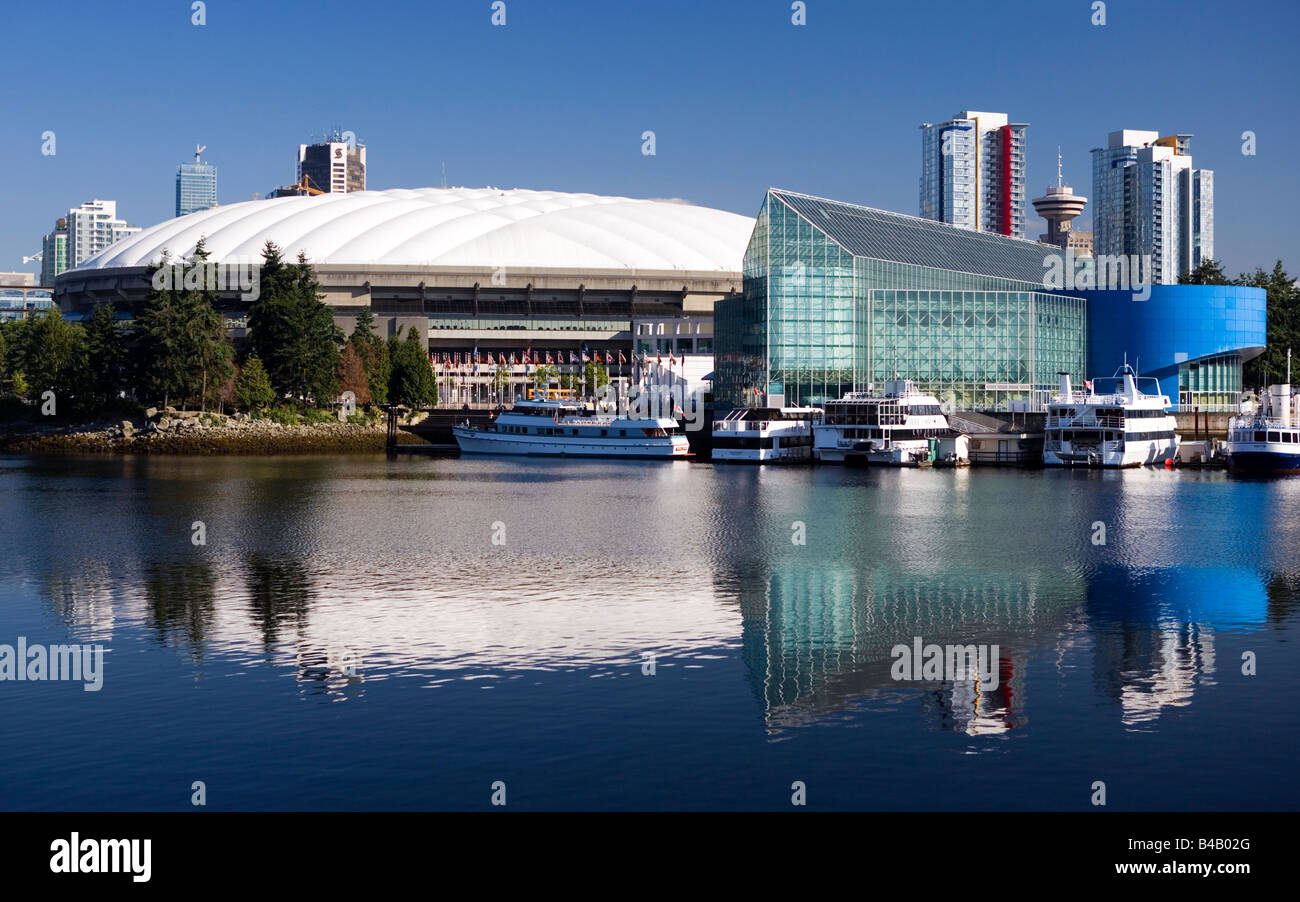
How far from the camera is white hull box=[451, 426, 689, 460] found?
110938 mm

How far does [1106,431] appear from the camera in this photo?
99.1 meters

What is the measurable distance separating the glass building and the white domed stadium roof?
142 ft

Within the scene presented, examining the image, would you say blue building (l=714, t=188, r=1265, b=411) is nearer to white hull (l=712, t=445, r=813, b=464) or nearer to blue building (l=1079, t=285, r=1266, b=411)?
blue building (l=1079, t=285, r=1266, b=411)

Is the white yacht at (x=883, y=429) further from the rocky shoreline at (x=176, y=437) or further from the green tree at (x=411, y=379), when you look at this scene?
the green tree at (x=411, y=379)

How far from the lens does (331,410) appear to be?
12750 centimetres

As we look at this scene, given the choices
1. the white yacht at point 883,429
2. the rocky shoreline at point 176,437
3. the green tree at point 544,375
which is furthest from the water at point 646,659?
the green tree at point 544,375

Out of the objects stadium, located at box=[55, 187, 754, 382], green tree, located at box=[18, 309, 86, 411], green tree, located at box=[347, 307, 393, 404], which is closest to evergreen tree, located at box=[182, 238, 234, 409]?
green tree, located at box=[18, 309, 86, 411]

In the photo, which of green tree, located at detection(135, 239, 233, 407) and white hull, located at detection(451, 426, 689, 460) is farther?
green tree, located at detection(135, 239, 233, 407)

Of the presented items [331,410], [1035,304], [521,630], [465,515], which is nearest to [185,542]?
[465,515]

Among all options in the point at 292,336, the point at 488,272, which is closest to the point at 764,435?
the point at 292,336

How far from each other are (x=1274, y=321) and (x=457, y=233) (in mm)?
93248

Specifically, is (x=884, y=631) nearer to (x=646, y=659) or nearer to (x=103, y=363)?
(x=646, y=659)

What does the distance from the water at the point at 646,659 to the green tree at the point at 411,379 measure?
72067 millimetres
